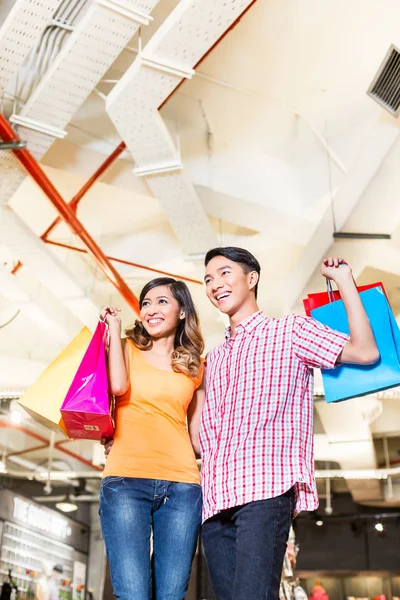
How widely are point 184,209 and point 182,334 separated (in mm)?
3065

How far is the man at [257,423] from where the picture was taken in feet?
5.53

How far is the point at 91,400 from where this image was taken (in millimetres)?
1931

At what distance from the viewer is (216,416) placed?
2.01 metres

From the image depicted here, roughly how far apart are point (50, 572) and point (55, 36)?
31.3 feet

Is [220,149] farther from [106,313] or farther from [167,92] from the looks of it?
[106,313]

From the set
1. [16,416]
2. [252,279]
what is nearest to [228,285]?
[252,279]

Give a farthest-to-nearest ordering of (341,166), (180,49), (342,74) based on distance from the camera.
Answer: (341,166) → (342,74) → (180,49)

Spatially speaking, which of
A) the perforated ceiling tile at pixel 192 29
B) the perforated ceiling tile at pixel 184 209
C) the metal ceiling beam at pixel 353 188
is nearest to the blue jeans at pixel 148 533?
the perforated ceiling tile at pixel 192 29

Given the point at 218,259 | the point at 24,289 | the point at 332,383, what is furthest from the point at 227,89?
the point at 332,383

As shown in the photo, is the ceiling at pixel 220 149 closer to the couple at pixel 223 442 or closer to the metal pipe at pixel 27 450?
the couple at pixel 223 442

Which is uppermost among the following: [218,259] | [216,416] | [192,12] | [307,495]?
[192,12]

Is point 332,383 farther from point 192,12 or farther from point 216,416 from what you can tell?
point 192,12

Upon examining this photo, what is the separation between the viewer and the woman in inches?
73.6

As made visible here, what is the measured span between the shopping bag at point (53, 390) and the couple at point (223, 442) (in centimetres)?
20
